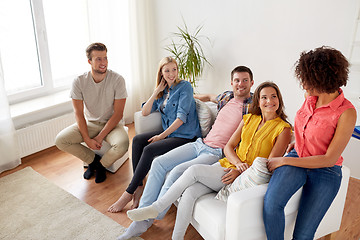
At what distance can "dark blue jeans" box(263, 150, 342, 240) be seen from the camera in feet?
5.95

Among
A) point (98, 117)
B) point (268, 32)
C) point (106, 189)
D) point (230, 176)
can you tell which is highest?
point (268, 32)

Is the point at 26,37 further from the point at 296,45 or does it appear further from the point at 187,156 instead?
the point at 296,45

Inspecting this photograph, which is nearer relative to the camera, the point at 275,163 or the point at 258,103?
the point at 275,163

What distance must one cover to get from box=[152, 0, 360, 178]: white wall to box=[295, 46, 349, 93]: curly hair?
123cm

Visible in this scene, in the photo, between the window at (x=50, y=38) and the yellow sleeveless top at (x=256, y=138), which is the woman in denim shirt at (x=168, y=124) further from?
the window at (x=50, y=38)

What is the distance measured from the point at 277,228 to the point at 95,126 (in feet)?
6.20

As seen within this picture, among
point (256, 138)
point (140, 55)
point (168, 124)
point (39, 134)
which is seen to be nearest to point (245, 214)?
point (256, 138)

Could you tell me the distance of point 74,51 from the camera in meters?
4.12

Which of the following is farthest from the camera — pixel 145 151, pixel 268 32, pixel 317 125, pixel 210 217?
pixel 268 32

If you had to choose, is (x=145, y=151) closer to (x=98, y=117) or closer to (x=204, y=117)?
(x=204, y=117)

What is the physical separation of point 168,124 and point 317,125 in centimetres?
135

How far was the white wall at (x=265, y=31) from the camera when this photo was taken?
296cm

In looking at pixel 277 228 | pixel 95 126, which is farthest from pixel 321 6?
pixel 95 126

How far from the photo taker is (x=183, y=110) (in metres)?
2.76
